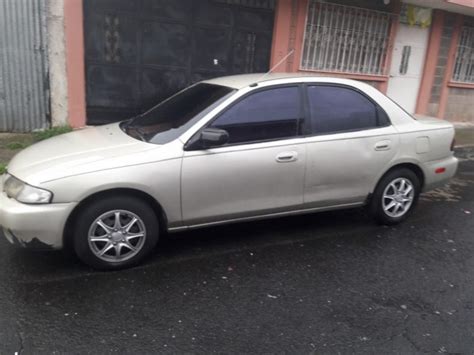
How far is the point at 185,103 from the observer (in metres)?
4.30

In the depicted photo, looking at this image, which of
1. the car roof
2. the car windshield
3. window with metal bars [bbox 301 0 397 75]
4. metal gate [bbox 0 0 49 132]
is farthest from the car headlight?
window with metal bars [bbox 301 0 397 75]

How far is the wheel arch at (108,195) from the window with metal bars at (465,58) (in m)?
11.2

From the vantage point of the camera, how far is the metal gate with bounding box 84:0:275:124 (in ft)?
25.6

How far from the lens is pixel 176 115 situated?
413cm

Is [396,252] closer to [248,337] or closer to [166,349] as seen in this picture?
[248,337]

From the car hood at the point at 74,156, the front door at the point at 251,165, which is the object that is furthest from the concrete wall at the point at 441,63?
the car hood at the point at 74,156

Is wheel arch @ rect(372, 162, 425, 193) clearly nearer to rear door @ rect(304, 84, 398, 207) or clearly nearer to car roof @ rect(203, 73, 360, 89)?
rear door @ rect(304, 84, 398, 207)

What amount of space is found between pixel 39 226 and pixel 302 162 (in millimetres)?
2236

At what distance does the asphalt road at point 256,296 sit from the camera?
279 cm

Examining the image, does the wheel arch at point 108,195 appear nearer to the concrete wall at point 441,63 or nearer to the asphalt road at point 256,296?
the asphalt road at point 256,296

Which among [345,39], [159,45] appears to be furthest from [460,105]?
[159,45]

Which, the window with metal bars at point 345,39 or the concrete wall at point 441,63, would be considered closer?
the window with metal bars at point 345,39

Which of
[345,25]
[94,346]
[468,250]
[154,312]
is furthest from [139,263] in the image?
[345,25]

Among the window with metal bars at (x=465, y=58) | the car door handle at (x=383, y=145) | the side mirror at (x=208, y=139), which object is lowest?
the car door handle at (x=383, y=145)
